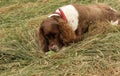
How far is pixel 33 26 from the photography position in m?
6.98

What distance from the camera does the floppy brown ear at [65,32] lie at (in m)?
5.70

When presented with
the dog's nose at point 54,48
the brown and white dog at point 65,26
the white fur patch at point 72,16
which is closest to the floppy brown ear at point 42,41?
the brown and white dog at point 65,26

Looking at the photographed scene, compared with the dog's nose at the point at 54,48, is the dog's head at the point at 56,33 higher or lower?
higher

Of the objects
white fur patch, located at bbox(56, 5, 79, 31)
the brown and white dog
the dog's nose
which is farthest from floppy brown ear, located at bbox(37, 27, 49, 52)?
white fur patch, located at bbox(56, 5, 79, 31)

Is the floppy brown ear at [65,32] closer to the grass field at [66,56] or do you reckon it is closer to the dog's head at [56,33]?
the dog's head at [56,33]

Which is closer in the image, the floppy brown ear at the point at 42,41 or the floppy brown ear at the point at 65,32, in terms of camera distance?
the floppy brown ear at the point at 65,32

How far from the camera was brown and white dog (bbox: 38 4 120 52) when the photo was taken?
5.75m

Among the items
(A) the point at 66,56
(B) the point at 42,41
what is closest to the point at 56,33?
(B) the point at 42,41

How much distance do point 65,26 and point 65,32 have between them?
0.09m

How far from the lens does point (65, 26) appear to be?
5.70m

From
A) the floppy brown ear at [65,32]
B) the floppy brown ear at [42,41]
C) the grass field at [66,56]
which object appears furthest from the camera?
the floppy brown ear at [42,41]

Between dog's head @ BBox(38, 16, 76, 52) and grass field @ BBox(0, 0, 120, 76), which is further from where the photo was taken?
dog's head @ BBox(38, 16, 76, 52)

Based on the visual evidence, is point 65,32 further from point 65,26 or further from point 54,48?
point 54,48

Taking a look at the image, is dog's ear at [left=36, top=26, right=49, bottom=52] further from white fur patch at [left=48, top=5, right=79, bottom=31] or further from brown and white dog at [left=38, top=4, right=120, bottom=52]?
white fur patch at [left=48, top=5, right=79, bottom=31]
